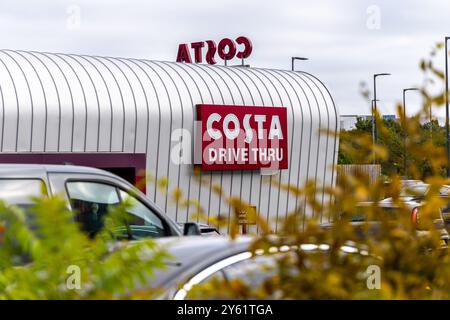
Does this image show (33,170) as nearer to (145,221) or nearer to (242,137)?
(145,221)

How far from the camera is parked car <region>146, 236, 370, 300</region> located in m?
4.18

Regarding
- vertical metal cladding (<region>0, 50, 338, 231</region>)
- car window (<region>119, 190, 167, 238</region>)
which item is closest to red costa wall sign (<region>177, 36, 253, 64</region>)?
vertical metal cladding (<region>0, 50, 338, 231</region>)

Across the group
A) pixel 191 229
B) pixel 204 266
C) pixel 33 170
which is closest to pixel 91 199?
pixel 33 170

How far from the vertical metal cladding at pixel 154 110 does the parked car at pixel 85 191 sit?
12639mm

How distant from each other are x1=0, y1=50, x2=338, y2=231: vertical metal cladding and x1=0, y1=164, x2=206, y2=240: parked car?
12.6 m

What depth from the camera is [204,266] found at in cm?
444

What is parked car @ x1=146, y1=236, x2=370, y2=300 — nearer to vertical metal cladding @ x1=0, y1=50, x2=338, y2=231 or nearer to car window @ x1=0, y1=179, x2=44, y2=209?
car window @ x1=0, y1=179, x2=44, y2=209

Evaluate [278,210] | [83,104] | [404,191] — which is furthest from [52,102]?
[404,191]

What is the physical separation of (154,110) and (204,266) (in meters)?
19.2

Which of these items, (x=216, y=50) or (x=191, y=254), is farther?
(x=216, y=50)

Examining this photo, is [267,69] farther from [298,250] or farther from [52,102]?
[298,250]

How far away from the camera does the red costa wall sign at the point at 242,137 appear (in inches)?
968

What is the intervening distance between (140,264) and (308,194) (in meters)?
0.63

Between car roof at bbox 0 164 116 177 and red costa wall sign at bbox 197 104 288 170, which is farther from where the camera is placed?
red costa wall sign at bbox 197 104 288 170
